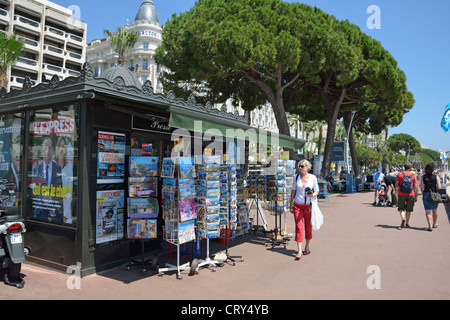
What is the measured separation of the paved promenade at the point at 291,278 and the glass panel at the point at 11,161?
124 centimetres

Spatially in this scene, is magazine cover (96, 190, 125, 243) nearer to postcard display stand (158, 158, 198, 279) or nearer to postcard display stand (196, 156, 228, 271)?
postcard display stand (158, 158, 198, 279)

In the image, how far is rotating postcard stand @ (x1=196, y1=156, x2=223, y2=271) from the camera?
5570 mm

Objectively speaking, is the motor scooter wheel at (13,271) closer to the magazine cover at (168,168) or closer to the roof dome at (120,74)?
the magazine cover at (168,168)

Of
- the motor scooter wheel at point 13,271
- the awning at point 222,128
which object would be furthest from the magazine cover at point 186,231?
the motor scooter wheel at point 13,271

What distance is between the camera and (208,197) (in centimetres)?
561

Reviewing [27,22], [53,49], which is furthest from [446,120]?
[27,22]

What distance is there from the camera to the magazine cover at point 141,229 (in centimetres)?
541

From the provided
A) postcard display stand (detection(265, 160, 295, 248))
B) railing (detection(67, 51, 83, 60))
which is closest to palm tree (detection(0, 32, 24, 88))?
postcard display stand (detection(265, 160, 295, 248))

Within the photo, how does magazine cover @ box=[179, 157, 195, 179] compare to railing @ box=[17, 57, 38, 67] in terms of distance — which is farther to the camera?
railing @ box=[17, 57, 38, 67]

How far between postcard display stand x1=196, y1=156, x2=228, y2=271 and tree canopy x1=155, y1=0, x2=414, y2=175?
34.7ft

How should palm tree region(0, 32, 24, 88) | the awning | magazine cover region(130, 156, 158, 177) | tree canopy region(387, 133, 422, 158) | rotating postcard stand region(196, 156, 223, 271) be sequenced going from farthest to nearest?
tree canopy region(387, 133, 422, 158) → palm tree region(0, 32, 24, 88) → rotating postcard stand region(196, 156, 223, 271) → magazine cover region(130, 156, 158, 177) → the awning

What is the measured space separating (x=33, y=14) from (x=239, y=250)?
51.1 metres

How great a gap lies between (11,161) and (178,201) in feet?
11.4

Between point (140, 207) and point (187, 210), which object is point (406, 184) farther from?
point (140, 207)
